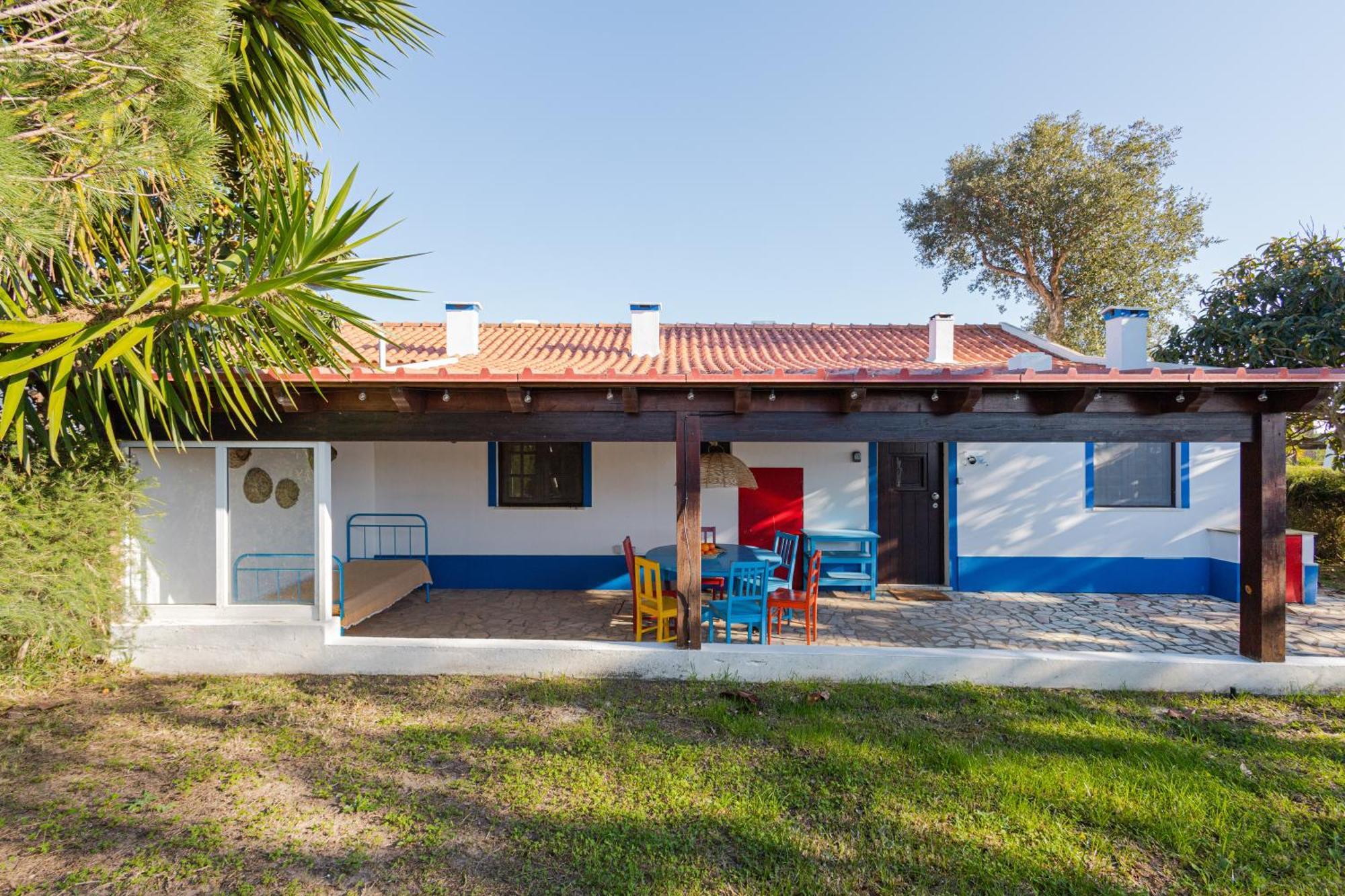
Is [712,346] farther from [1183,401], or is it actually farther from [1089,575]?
[1089,575]

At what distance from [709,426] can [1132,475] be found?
299 inches

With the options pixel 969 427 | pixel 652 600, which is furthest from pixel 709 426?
pixel 969 427

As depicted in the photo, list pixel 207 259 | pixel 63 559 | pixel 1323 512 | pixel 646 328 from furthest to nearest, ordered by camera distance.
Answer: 1. pixel 1323 512
2. pixel 646 328
3. pixel 63 559
4. pixel 207 259

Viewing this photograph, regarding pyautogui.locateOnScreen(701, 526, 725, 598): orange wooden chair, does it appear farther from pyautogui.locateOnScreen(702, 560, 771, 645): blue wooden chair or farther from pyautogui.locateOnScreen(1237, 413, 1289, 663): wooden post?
pyautogui.locateOnScreen(1237, 413, 1289, 663): wooden post

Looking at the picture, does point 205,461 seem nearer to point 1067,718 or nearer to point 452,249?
point 452,249

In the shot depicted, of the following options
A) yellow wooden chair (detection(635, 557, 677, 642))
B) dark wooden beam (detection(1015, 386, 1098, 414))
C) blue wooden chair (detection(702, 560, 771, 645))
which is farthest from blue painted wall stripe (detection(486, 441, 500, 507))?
dark wooden beam (detection(1015, 386, 1098, 414))

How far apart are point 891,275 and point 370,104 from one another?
1577cm

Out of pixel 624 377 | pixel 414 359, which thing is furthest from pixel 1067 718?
pixel 414 359

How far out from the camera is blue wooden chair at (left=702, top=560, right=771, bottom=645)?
20.8 feet

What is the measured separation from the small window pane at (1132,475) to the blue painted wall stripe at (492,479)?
9.45 meters

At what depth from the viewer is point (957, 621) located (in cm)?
775

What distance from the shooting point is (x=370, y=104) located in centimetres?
591

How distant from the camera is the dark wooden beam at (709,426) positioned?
5.94 metres

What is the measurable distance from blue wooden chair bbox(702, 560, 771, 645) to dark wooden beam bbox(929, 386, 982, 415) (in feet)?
7.77
